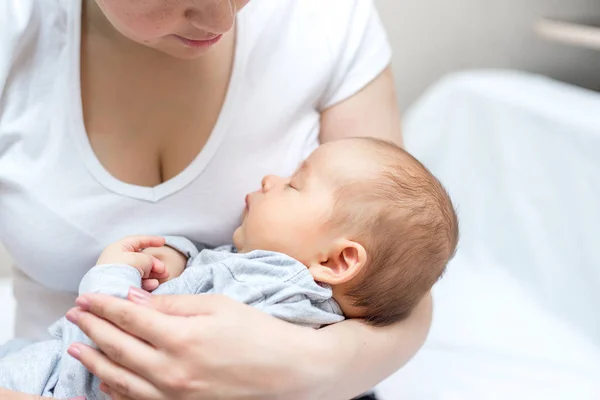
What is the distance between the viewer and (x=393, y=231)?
2.76ft

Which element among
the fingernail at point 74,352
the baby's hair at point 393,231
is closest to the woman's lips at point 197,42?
the baby's hair at point 393,231

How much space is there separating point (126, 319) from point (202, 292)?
0.15 meters

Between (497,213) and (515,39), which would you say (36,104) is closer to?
(497,213)

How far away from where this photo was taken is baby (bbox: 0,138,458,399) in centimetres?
81

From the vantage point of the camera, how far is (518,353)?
4.28ft

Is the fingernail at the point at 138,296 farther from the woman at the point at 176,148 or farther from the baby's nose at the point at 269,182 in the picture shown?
the baby's nose at the point at 269,182

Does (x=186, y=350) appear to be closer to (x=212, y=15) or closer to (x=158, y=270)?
(x=158, y=270)

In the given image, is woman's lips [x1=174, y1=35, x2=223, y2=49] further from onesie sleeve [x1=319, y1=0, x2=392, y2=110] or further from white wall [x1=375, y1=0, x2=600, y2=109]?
white wall [x1=375, y1=0, x2=600, y2=109]

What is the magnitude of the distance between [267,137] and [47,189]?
316mm

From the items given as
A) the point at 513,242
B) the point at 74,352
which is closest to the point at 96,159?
the point at 74,352

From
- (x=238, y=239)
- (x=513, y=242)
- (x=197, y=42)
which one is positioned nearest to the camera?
(x=197, y=42)

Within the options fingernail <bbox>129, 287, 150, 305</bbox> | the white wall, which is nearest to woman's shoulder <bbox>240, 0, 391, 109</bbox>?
fingernail <bbox>129, 287, 150, 305</bbox>

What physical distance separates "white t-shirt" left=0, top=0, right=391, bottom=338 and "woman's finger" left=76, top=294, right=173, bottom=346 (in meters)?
0.21

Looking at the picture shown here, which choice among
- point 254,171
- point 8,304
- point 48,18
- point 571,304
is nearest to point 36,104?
point 48,18
